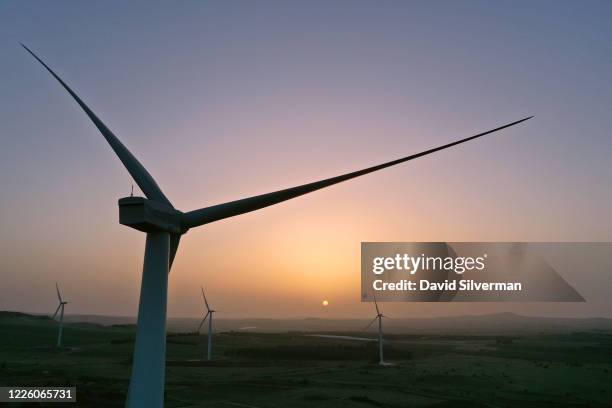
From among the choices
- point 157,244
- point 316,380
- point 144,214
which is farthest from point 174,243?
point 316,380

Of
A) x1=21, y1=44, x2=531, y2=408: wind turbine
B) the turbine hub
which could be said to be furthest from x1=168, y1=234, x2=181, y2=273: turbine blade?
the turbine hub

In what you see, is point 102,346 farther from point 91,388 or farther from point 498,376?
point 498,376

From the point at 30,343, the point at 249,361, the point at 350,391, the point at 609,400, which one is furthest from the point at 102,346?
the point at 609,400

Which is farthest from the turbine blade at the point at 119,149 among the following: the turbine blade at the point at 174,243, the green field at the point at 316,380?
the green field at the point at 316,380

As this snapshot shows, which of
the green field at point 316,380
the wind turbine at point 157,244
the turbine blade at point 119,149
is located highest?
the turbine blade at point 119,149

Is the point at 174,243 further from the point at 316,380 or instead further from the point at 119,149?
the point at 316,380

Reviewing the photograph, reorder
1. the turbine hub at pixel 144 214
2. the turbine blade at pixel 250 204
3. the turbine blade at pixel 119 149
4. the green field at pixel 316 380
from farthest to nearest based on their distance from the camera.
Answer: the green field at pixel 316 380 < the turbine blade at pixel 119 149 < the turbine blade at pixel 250 204 < the turbine hub at pixel 144 214

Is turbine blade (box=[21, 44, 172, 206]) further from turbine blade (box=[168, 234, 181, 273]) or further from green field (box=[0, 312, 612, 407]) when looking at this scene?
green field (box=[0, 312, 612, 407])

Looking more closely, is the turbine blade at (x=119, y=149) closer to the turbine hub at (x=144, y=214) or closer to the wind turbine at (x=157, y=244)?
the wind turbine at (x=157, y=244)
